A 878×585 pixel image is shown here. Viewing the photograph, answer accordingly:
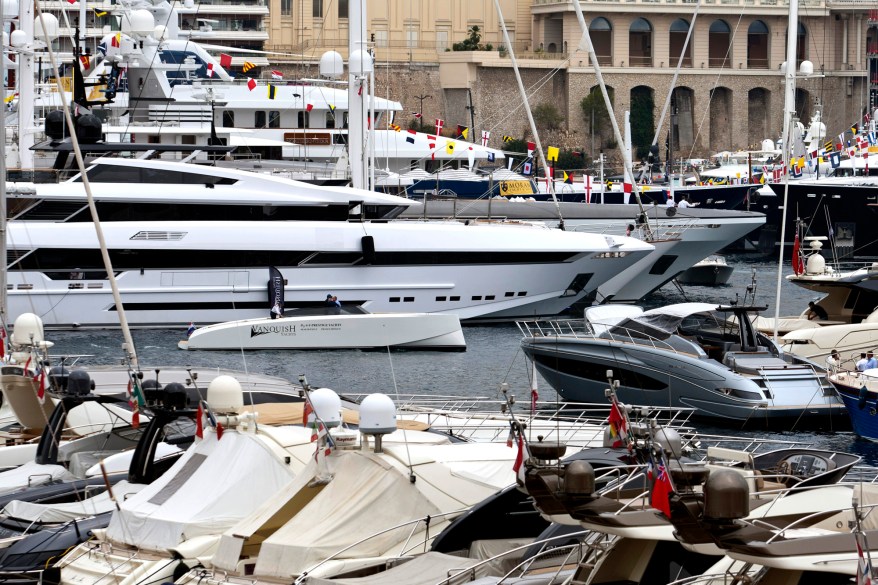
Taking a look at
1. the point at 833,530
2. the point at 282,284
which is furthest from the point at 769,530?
the point at 282,284

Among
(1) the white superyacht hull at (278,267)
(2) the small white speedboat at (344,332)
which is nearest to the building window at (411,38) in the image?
(1) the white superyacht hull at (278,267)

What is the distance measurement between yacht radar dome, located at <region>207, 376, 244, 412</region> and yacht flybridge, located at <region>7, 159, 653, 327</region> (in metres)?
20.2

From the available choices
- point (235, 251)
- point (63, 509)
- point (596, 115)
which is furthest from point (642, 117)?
point (63, 509)

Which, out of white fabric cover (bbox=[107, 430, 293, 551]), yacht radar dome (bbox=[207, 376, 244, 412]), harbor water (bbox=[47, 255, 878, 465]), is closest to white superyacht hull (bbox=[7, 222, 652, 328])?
harbor water (bbox=[47, 255, 878, 465])

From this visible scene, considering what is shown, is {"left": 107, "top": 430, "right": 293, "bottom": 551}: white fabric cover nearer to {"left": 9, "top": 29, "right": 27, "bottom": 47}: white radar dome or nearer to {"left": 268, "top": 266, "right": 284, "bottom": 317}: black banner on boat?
{"left": 9, "top": 29, "right": 27, "bottom": 47}: white radar dome

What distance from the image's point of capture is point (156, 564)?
14477 mm

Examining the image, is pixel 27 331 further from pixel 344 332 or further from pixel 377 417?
pixel 344 332

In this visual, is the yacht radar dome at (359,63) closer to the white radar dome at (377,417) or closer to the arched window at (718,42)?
the white radar dome at (377,417)

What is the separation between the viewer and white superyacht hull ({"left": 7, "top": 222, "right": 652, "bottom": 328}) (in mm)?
35438

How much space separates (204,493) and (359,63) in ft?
78.6

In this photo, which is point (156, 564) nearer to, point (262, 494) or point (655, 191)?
point (262, 494)

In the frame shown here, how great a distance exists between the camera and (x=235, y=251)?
119 feet

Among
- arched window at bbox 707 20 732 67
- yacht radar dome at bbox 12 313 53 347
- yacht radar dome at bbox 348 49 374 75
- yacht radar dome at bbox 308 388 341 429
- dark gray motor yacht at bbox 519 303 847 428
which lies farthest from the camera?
arched window at bbox 707 20 732 67

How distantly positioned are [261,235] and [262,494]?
69.8ft
